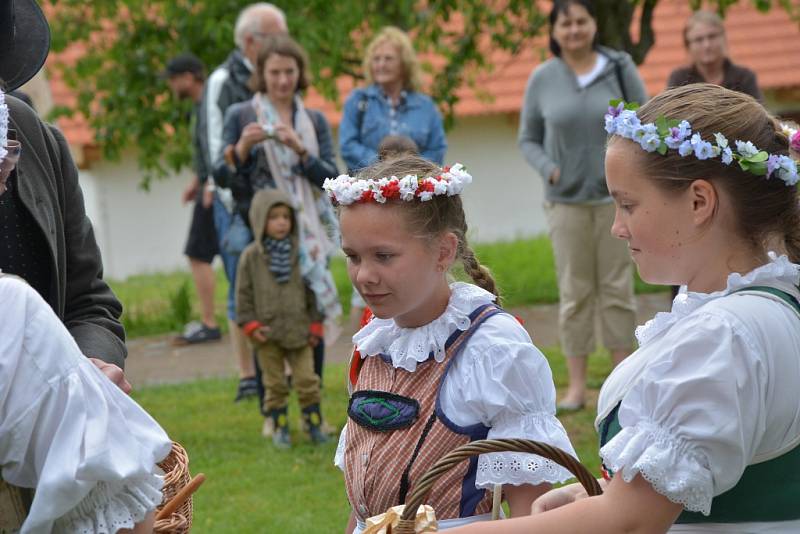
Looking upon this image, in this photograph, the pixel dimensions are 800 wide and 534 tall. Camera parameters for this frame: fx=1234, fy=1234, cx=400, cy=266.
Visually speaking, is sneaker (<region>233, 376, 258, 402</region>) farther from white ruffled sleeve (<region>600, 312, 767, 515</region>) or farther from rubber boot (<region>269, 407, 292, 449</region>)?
white ruffled sleeve (<region>600, 312, 767, 515</region>)

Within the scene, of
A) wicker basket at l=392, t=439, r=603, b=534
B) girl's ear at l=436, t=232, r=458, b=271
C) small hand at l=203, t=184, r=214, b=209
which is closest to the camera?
wicker basket at l=392, t=439, r=603, b=534

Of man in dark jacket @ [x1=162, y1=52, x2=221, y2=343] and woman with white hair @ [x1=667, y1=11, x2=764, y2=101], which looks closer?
woman with white hair @ [x1=667, y1=11, x2=764, y2=101]

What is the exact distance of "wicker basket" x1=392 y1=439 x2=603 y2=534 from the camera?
2.28 meters

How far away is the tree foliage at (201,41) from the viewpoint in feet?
33.5

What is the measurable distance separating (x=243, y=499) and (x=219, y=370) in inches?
131

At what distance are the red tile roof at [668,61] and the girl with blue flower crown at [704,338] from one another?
13138 mm

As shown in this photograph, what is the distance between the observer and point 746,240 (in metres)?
2.35

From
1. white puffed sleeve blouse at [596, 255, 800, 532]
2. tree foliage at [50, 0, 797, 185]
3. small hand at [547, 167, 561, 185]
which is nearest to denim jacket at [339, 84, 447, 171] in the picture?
small hand at [547, 167, 561, 185]

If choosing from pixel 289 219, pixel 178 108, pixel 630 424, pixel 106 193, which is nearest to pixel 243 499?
pixel 289 219

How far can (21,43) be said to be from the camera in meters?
2.92

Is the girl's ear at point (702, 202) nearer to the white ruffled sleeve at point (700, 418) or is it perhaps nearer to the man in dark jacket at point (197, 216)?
the white ruffled sleeve at point (700, 418)

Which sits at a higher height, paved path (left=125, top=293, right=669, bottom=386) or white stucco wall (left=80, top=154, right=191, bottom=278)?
paved path (left=125, top=293, right=669, bottom=386)

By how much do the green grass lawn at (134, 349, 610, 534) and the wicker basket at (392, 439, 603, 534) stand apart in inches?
117

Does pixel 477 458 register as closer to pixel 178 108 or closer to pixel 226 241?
pixel 226 241
